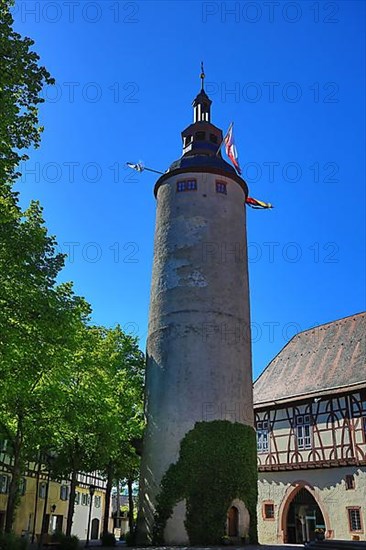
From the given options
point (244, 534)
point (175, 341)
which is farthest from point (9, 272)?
point (244, 534)

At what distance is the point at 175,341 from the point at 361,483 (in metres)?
11.0

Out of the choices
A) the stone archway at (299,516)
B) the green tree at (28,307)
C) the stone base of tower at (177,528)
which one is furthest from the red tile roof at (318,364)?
the green tree at (28,307)

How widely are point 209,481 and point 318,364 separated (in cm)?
1255

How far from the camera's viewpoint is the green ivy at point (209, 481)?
22344 millimetres

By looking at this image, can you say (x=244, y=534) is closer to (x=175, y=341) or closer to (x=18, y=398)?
(x=175, y=341)

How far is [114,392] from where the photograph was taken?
26562mm

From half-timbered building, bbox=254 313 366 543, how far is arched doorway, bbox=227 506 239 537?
518cm

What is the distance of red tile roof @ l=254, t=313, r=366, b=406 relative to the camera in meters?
29.9

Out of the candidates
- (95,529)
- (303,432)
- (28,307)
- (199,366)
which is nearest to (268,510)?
(303,432)

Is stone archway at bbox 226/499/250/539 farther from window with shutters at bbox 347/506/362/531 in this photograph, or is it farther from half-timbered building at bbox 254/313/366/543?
window with shutters at bbox 347/506/362/531

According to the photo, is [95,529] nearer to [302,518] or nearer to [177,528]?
[302,518]

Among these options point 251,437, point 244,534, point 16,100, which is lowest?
point 244,534

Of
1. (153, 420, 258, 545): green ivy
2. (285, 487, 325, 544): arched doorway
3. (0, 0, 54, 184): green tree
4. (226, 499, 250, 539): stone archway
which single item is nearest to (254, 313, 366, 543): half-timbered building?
(285, 487, 325, 544): arched doorway

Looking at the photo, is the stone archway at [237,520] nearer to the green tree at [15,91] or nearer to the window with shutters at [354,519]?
the window with shutters at [354,519]
